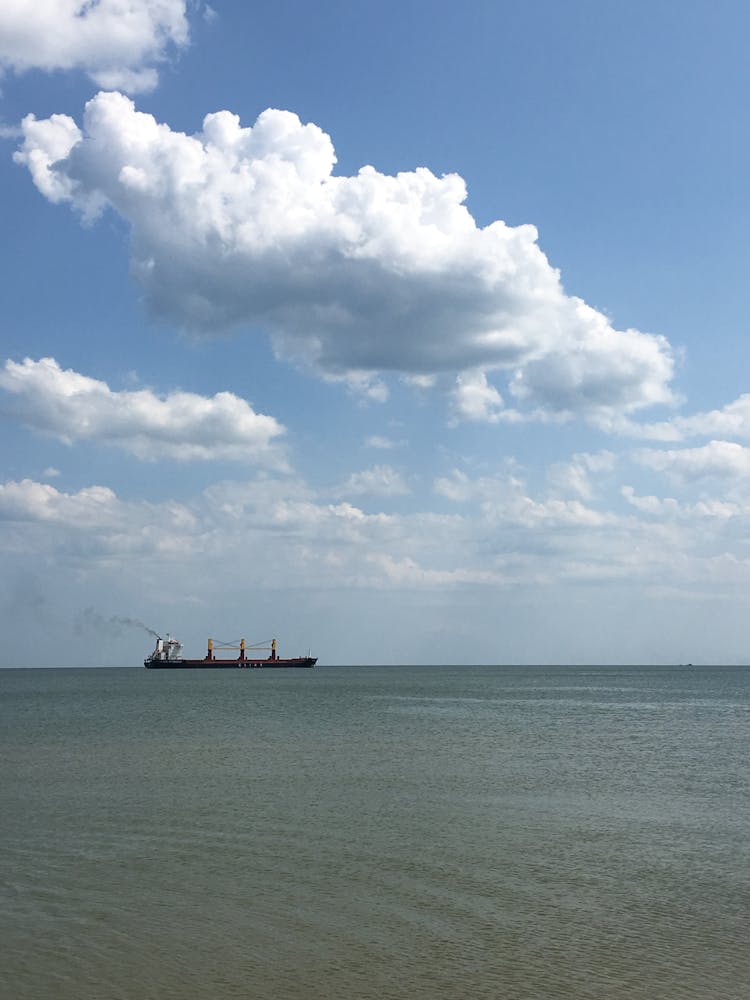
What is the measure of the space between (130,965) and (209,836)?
11.9m

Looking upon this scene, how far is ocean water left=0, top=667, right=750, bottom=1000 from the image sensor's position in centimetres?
1747

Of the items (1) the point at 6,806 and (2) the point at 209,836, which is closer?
(2) the point at 209,836

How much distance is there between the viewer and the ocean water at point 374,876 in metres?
17.5

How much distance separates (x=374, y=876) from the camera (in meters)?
24.7

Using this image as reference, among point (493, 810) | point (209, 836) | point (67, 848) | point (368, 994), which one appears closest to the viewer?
point (368, 994)

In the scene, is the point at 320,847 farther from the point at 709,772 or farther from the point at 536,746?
the point at 536,746

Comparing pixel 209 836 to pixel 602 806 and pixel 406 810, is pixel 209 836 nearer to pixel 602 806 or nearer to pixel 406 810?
pixel 406 810

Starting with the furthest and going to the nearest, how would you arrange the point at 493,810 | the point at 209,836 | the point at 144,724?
the point at 144,724 → the point at 493,810 → the point at 209,836

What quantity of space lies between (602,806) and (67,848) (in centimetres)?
2056

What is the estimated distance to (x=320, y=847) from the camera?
28.1 meters

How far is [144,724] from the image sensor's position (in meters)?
80.6

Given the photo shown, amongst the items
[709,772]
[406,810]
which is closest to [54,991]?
[406,810]

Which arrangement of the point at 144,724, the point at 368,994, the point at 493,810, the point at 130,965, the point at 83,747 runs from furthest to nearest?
the point at 144,724 → the point at 83,747 → the point at 493,810 → the point at 130,965 → the point at 368,994

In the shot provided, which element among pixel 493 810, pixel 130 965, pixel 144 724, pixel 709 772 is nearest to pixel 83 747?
pixel 144 724
